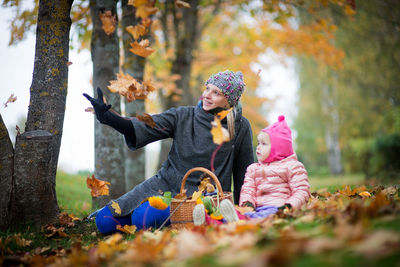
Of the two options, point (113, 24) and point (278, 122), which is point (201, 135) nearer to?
point (278, 122)

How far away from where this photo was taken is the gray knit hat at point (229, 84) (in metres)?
3.29

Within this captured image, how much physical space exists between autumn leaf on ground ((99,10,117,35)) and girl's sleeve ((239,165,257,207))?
2.52m

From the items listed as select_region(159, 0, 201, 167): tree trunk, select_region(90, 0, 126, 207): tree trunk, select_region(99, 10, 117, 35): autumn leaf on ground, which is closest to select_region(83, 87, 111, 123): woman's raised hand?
select_region(90, 0, 126, 207): tree trunk

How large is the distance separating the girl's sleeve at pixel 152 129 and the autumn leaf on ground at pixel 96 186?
82 centimetres

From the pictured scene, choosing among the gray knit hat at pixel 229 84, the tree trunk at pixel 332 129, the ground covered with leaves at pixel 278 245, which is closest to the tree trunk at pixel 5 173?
the ground covered with leaves at pixel 278 245

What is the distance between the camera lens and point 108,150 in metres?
4.48

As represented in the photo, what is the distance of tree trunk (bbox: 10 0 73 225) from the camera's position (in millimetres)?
3098

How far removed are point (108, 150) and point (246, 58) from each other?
881 cm

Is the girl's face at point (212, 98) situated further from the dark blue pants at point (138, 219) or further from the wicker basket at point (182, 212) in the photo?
the dark blue pants at point (138, 219)

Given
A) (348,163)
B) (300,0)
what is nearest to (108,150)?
(300,0)

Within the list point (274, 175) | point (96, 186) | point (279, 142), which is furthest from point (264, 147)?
point (96, 186)

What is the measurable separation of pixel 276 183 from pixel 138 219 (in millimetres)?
1274

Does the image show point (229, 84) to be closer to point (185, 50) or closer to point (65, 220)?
point (65, 220)

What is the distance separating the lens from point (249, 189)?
3078 millimetres
